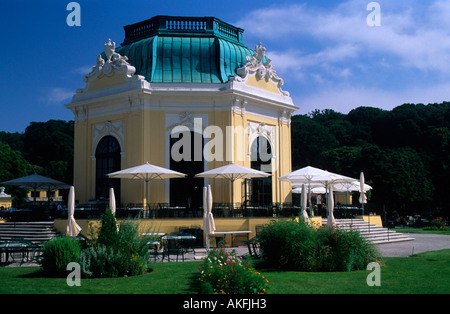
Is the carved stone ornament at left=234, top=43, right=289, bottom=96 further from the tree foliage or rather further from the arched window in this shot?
the tree foliage

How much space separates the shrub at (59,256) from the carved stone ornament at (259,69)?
575 inches

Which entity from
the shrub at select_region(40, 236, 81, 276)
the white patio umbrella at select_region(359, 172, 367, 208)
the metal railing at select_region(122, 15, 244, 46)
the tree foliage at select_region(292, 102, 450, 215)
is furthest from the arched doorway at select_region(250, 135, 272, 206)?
the tree foliage at select_region(292, 102, 450, 215)

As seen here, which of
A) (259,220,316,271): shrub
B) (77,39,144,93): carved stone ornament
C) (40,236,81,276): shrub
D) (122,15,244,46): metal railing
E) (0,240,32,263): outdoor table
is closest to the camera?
(40,236,81,276): shrub

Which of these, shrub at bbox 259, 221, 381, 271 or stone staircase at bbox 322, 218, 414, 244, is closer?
shrub at bbox 259, 221, 381, 271

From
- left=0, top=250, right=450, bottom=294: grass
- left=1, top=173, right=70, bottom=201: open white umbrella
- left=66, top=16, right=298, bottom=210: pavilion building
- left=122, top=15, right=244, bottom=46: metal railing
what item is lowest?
left=0, top=250, right=450, bottom=294: grass

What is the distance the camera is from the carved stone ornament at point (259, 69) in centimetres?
2444

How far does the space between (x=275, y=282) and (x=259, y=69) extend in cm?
1705

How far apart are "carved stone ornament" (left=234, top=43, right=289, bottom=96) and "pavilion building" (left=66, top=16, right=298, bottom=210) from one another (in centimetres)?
6

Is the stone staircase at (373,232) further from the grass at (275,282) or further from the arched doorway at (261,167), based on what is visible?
the grass at (275,282)

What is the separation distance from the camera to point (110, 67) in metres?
24.2

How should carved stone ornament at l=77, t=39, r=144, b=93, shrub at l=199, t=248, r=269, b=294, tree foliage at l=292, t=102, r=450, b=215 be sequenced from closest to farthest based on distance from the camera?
shrub at l=199, t=248, r=269, b=294 → carved stone ornament at l=77, t=39, r=144, b=93 → tree foliage at l=292, t=102, r=450, b=215

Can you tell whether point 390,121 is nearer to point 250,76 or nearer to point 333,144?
point 333,144

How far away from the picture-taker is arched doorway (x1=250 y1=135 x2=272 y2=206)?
2461 centimetres

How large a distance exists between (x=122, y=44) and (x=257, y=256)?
17560mm
